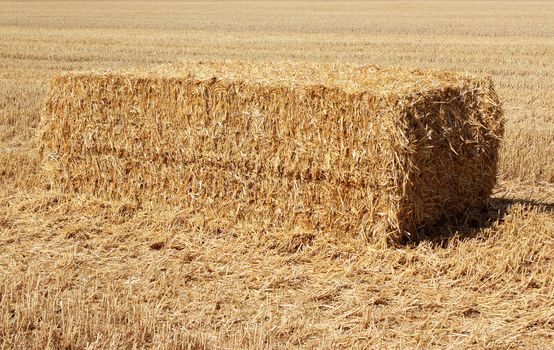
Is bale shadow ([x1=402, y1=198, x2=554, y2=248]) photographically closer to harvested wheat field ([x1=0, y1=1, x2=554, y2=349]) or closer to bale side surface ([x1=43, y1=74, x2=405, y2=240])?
harvested wheat field ([x1=0, y1=1, x2=554, y2=349])

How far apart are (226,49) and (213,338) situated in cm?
1972

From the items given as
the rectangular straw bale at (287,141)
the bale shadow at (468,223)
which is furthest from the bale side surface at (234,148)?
the bale shadow at (468,223)

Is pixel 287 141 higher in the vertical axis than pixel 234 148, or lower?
higher

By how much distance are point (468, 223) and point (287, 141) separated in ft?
5.94

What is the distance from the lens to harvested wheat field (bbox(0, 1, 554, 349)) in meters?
5.53

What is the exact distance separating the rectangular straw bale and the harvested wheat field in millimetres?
17

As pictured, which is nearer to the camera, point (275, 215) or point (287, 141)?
point (287, 141)

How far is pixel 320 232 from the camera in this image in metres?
7.34

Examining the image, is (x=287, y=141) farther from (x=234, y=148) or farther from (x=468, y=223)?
(x=468, y=223)

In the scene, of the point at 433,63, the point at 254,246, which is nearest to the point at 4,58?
the point at 433,63

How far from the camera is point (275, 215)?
24.9 ft

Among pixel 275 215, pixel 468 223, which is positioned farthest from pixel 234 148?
pixel 468 223

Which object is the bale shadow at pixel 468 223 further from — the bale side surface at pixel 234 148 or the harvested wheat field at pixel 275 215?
the bale side surface at pixel 234 148

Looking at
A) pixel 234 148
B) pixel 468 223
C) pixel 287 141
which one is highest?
pixel 287 141
